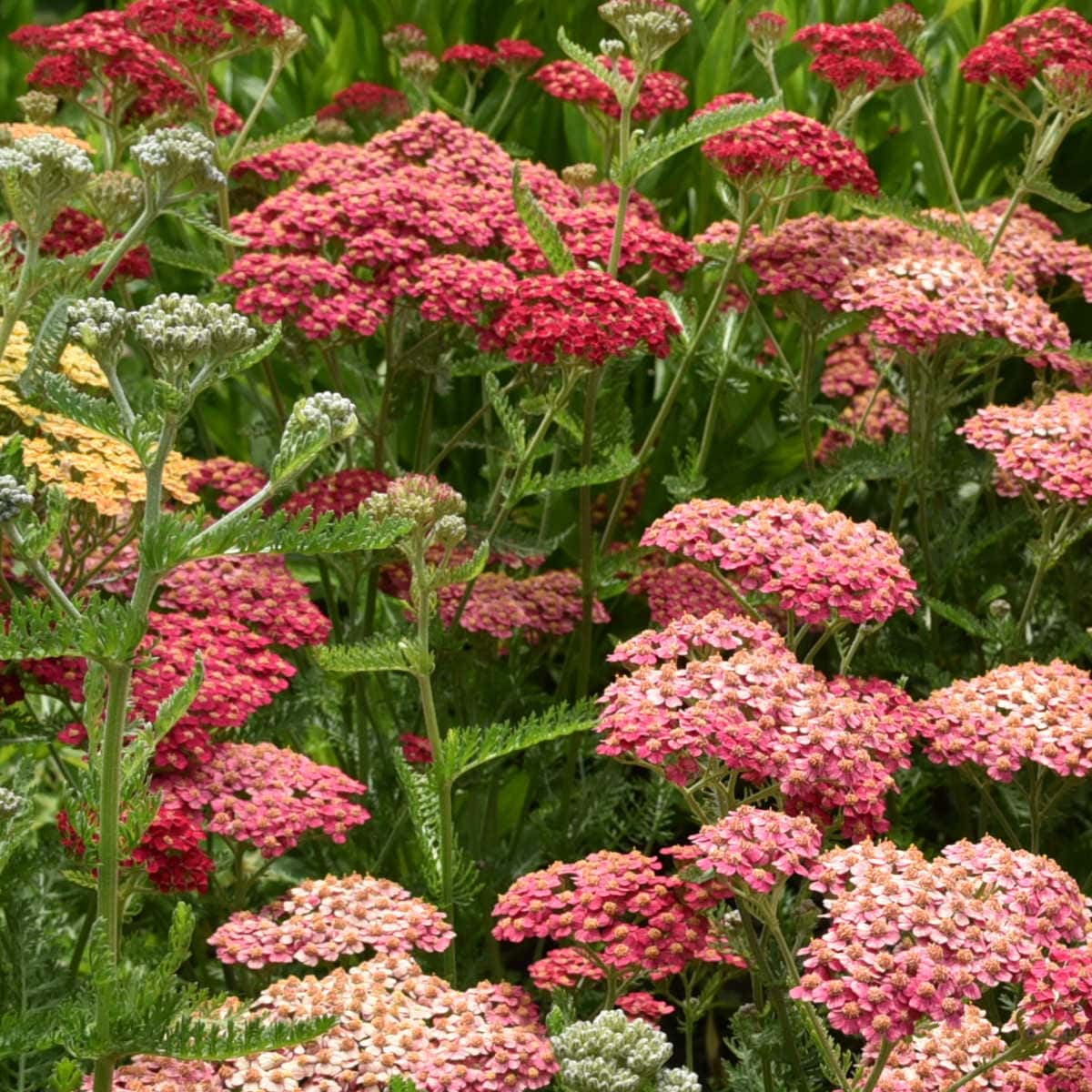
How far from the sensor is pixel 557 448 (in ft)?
12.7

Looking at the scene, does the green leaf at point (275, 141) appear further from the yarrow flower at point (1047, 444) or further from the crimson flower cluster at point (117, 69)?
the yarrow flower at point (1047, 444)

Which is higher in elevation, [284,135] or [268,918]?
[284,135]

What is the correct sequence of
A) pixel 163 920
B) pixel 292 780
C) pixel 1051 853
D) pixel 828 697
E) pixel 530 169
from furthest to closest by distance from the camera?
pixel 530 169, pixel 1051 853, pixel 163 920, pixel 292 780, pixel 828 697

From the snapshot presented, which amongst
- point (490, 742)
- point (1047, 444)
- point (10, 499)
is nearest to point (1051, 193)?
point (1047, 444)

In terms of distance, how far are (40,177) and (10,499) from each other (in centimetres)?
60

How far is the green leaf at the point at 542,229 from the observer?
11.6 feet

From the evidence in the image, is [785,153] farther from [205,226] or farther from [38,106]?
[38,106]

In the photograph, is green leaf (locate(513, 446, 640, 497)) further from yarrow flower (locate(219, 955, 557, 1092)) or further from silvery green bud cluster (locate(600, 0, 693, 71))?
yarrow flower (locate(219, 955, 557, 1092))

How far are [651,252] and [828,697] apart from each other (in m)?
1.36

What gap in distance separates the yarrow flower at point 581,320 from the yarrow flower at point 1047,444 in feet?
2.05

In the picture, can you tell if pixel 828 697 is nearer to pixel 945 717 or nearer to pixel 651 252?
pixel 945 717

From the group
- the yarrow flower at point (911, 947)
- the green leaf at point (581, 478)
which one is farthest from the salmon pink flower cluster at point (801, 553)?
the yarrow flower at point (911, 947)

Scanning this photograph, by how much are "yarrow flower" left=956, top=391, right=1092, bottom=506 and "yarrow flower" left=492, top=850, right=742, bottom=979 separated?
41.4 inches

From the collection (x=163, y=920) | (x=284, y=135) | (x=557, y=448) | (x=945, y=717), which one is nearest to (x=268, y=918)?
(x=163, y=920)
